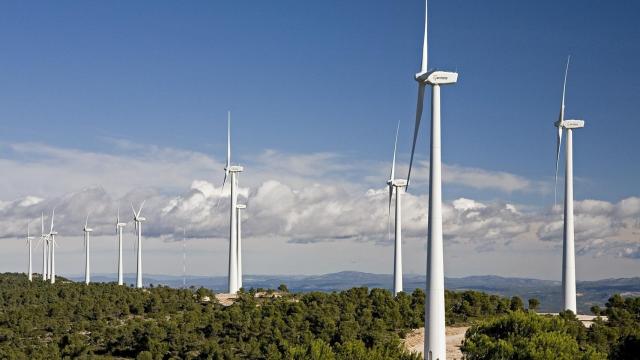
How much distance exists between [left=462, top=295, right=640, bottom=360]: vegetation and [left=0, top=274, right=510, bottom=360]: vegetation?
558 cm

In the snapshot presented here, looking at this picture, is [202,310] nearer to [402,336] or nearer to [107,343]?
[107,343]

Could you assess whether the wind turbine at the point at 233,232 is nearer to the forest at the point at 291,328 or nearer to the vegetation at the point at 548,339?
the forest at the point at 291,328

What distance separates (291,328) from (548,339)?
35748 mm

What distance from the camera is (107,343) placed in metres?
97.4

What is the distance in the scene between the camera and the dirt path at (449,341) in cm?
7827

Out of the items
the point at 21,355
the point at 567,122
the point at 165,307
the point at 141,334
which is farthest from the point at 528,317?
the point at 165,307

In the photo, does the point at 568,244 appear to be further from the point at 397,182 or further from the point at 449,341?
the point at 397,182

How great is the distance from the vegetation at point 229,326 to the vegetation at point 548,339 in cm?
558

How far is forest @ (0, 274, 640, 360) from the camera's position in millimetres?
66625

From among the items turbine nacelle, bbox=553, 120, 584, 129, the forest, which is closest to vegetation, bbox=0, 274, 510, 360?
the forest

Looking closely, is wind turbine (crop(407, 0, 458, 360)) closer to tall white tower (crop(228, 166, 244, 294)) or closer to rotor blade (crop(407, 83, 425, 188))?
rotor blade (crop(407, 83, 425, 188))

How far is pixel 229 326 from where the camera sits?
9894 centimetres

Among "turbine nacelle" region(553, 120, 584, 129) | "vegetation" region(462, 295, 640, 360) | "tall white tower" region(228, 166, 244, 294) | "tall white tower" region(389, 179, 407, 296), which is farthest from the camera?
"tall white tower" region(228, 166, 244, 294)

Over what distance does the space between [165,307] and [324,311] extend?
102 feet
